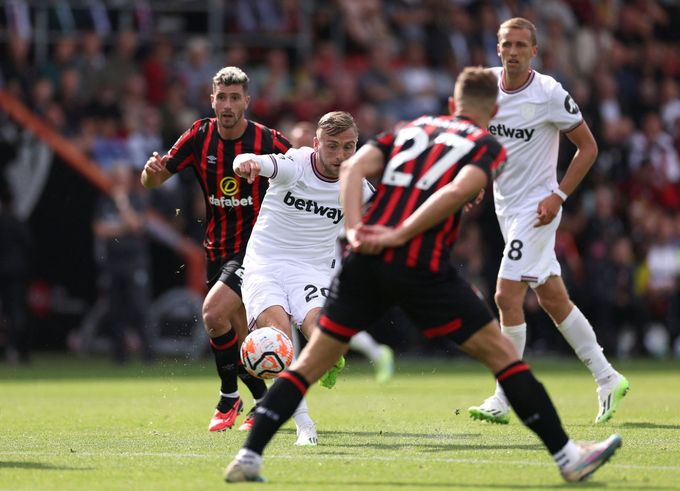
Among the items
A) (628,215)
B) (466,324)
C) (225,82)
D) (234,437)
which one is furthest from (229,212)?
(628,215)

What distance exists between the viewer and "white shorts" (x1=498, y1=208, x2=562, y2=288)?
10.4 m

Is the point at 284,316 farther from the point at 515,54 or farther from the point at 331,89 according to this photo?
the point at 331,89

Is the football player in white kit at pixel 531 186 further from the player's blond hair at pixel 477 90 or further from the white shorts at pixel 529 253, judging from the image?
the player's blond hair at pixel 477 90

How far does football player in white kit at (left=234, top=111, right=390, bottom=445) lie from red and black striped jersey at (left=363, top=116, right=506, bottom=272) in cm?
206

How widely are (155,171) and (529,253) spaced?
287 cm

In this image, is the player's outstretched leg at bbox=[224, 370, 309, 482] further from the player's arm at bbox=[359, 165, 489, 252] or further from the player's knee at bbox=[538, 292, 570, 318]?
the player's knee at bbox=[538, 292, 570, 318]

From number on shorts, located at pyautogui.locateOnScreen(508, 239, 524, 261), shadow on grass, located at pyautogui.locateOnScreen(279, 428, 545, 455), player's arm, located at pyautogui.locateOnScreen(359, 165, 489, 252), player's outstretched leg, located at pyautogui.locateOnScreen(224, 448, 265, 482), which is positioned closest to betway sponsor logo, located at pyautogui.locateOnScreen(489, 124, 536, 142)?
number on shorts, located at pyautogui.locateOnScreen(508, 239, 524, 261)

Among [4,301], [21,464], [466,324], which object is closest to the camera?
[466,324]

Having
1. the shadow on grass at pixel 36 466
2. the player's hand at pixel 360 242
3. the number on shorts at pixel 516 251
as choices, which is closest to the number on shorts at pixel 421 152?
the player's hand at pixel 360 242

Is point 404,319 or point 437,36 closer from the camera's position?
point 404,319

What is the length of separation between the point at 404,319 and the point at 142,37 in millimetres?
5959

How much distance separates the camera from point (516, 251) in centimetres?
1043

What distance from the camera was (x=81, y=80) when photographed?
19859 millimetres

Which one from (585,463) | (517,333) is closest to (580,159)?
(517,333)
